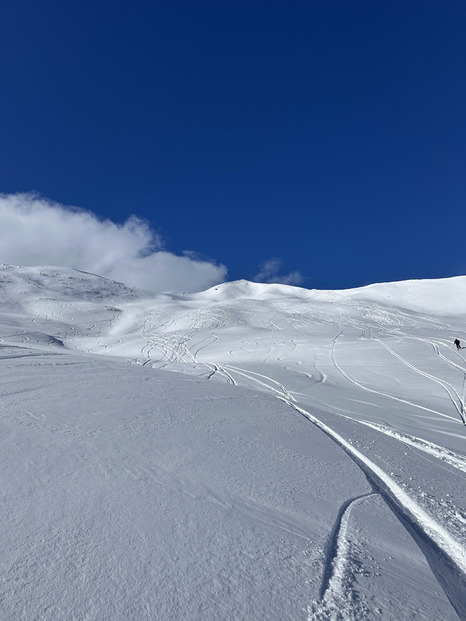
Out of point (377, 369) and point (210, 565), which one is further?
point (377, 369)

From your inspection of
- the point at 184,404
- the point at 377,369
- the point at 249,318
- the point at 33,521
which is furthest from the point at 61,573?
the point at 249,318

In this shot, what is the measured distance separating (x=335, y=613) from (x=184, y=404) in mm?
6183

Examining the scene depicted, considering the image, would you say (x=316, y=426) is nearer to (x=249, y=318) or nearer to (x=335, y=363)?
(x=335, y=363)

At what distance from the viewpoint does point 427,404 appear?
50.0 ft

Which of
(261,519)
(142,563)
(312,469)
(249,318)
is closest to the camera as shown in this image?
(142,563)

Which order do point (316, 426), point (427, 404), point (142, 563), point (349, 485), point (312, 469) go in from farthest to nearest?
point (427, 404) < point (316, 426) < point (312, 469) < point (349, 485) < point (142, 563)

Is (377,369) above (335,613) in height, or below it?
above

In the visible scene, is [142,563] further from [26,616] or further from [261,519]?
[261,519]

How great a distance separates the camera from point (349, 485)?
16.6ft

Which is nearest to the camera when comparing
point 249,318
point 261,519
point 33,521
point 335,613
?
point 335,613

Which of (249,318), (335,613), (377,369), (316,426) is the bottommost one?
(335,613)

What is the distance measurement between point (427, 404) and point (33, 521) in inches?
588

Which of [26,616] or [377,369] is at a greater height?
[377,369]

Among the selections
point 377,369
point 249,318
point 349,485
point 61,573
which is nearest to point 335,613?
point 61,573
